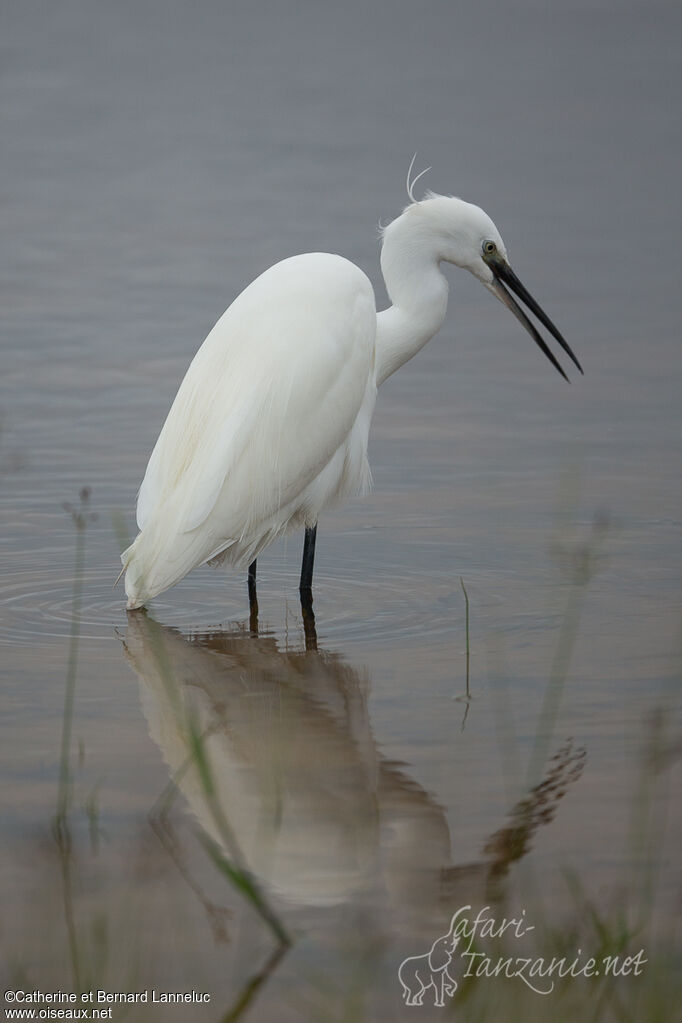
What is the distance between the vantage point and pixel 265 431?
181 inches

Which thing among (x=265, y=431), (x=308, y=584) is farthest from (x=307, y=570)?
(x=265, y=431)

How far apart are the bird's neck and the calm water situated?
2.14 ft

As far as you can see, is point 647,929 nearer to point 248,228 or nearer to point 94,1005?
point 94,1005

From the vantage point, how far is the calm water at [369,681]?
8.15 ft

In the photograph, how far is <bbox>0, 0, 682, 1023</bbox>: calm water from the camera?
8.15 ft

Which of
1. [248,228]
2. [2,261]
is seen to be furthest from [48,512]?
[248,228]

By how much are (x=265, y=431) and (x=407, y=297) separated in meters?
0.92

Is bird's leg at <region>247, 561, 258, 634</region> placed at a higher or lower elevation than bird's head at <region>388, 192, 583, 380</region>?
lower

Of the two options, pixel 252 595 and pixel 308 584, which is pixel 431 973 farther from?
pixel 252 595

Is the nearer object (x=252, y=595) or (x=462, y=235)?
(x=252, y=595)

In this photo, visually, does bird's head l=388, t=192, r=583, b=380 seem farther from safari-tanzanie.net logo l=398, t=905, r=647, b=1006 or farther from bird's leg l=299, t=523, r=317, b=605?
safari-tanzanie.net logo l=398, t=905, r=647, b=1006

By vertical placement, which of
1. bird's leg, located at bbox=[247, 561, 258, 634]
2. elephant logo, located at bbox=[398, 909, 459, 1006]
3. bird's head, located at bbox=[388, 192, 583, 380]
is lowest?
elephant logo, located at bbox=[398, 909, 459, 1006]

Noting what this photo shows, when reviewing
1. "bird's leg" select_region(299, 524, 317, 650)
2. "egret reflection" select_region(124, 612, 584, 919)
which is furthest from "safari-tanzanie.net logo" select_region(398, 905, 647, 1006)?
"bird's leg" select_region(299, 524, 317, 650)

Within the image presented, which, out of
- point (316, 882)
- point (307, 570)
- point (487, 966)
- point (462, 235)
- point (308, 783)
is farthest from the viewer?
point (462, 235)
